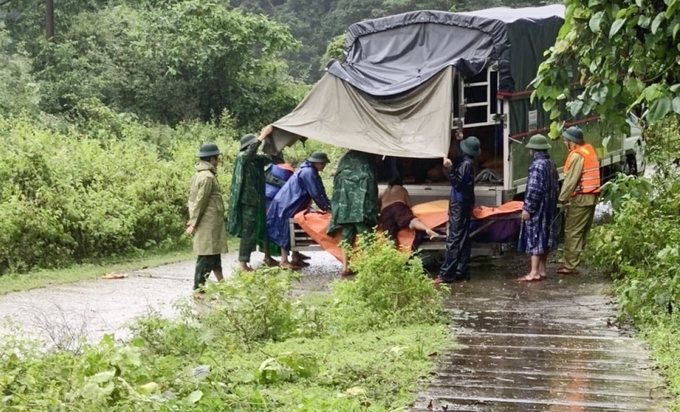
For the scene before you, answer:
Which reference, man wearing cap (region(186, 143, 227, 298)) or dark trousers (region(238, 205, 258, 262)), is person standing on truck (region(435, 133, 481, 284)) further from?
man wearing cap (region(186, 143, 227, 298))

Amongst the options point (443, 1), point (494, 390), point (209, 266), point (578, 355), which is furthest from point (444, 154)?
point (443, 1)

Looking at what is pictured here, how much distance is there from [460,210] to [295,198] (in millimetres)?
2270

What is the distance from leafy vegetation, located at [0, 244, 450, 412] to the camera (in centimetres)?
556

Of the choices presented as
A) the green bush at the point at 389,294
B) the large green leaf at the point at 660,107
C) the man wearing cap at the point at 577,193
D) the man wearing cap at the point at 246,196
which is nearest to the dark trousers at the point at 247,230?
the man wearing cap at the point at 246,196

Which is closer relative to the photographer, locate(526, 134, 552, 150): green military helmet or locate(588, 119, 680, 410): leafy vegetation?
locate(588, 119, 680, 410): leafy vegetation

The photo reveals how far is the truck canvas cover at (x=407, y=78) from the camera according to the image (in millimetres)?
12023

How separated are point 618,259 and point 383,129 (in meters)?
3.09

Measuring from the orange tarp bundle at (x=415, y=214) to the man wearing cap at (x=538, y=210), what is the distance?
1.01 feet

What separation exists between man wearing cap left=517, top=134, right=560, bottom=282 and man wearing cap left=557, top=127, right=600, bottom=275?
0.99 ft

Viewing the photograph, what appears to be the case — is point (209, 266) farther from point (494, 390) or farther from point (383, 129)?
point (494, 390)

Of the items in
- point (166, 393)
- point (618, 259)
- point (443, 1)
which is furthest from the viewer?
point (443, 1)

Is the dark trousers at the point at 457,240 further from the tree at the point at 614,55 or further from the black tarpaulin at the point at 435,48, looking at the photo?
the tree at the point at 614,55

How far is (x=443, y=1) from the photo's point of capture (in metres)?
37.3

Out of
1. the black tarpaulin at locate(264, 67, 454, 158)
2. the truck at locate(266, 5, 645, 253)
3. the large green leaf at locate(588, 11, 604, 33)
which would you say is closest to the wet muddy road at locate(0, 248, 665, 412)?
the truck at locate(266, 5, 645, 253)
